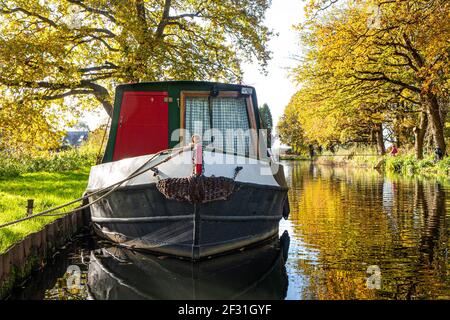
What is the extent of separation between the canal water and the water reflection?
1 centimetres

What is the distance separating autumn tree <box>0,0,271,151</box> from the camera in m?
16.8

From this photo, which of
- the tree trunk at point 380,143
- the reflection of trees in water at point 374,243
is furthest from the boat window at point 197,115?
the tree trunk at point 380,143

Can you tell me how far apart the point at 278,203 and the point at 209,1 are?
533 inches

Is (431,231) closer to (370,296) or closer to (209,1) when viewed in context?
(370,296)

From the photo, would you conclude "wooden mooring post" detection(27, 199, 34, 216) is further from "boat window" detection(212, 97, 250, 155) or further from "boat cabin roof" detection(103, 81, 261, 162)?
"boat window" detection(212, 97, 250, 155)

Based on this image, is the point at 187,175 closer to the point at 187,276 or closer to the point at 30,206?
the point at 187,276

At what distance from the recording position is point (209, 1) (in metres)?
20.3

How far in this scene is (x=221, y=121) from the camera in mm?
9195

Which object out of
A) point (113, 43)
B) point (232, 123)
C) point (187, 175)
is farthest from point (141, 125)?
point (113, 43)

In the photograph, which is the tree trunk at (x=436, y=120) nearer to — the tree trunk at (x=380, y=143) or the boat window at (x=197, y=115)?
the tree trunk at (x=380, y=143)

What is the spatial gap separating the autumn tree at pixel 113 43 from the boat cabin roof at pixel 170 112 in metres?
8.15

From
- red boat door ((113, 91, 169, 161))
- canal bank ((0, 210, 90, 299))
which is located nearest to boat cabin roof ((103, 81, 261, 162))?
red boat door ((113, 91, 169, 161))

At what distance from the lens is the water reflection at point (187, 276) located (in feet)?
19.1
